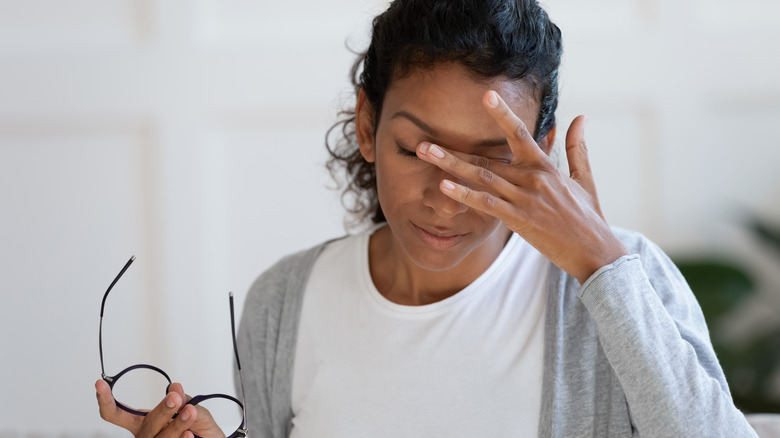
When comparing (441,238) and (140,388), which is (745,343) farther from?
(140,388)

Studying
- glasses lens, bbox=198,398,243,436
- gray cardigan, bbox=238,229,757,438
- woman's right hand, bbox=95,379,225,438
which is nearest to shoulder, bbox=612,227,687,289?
gray cardigan, bbox=238,229,757,438

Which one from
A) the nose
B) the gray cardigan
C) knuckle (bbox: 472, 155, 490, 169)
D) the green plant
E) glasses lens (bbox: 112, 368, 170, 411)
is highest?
knuckle (bbox: 472, 155, 490, 169)

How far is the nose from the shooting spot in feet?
3.64

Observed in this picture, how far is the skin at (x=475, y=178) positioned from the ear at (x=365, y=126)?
4 cm

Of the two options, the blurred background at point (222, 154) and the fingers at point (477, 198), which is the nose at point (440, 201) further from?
the blurred background at point (222, 154)

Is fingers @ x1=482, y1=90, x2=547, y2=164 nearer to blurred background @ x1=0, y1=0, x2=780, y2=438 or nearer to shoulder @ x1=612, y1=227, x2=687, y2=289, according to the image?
shoulder @ x1=612, y1=227, x2=687, y2=289

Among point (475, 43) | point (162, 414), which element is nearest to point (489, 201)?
point (475, 43)

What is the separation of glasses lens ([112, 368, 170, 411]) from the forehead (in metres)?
1.57

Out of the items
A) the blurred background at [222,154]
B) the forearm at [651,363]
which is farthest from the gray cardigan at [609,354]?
the blurred background at [222,154]

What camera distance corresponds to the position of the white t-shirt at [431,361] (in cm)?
119

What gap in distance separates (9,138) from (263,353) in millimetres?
1344

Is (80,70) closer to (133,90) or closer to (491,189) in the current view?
(133,90)

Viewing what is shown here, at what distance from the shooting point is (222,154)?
2340 mm

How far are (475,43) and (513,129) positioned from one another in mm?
155
